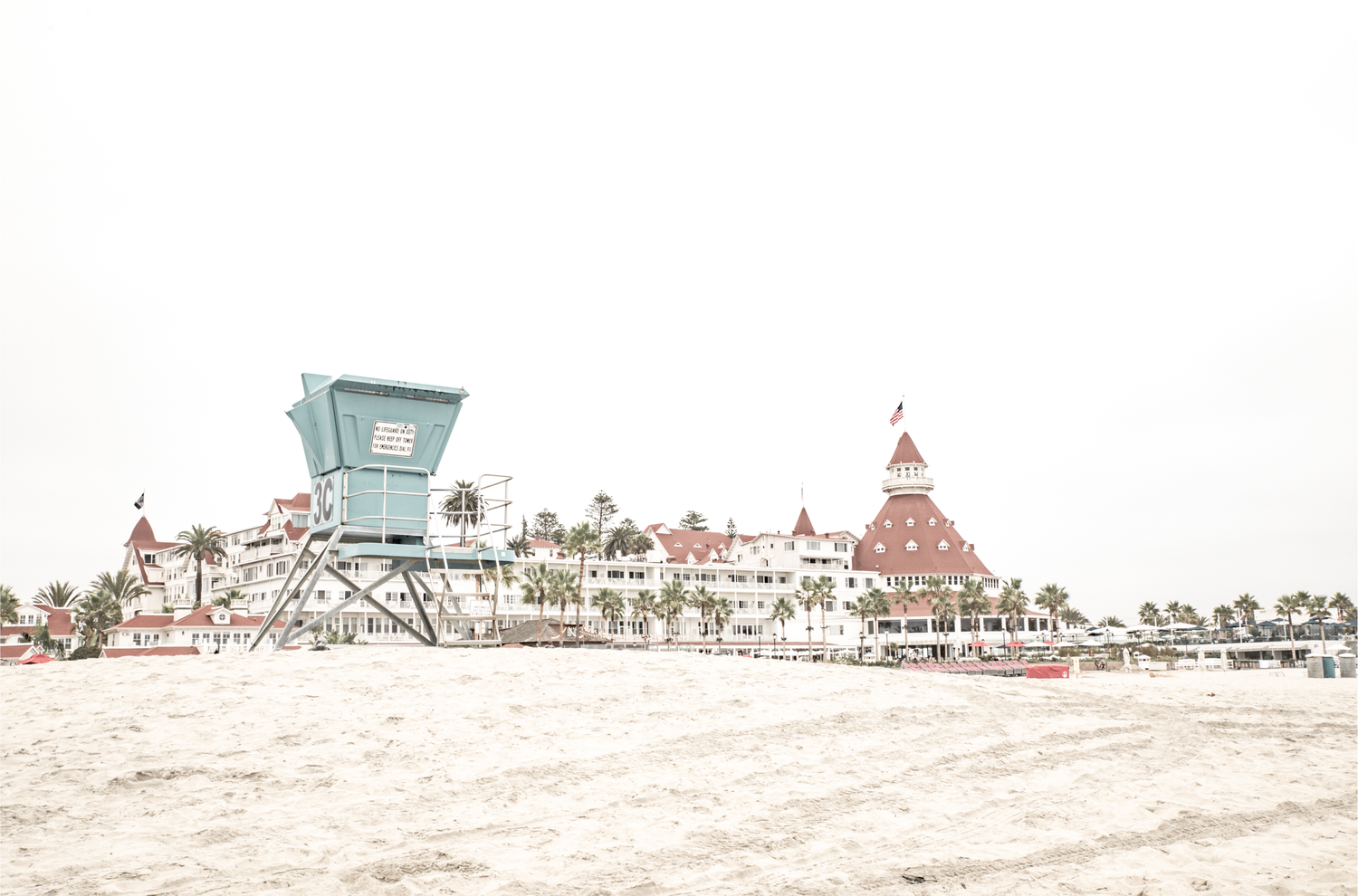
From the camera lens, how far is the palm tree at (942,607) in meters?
91.2

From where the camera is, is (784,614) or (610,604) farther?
(784,614)

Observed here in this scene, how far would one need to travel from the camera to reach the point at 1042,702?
1931 cm

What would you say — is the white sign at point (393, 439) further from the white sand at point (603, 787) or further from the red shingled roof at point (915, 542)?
the red shingled roof at point (915, 542)

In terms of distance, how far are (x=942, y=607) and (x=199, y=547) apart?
6612 cm

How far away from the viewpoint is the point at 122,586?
282 feet

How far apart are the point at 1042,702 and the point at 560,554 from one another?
7360cm

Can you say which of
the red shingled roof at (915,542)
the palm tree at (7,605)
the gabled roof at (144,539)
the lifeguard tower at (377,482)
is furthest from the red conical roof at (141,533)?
the lifeguard tower at (377,482)

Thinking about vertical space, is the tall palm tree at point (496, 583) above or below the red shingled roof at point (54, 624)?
above

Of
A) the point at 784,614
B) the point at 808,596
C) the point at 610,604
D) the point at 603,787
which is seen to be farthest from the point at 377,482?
the point at 808,596

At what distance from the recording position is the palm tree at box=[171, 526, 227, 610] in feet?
288

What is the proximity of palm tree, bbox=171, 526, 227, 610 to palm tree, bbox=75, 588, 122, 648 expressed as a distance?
31.4 ft

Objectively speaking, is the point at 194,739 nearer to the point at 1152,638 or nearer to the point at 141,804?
the point at 141,804

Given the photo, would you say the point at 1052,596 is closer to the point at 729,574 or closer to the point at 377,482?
the point at 729,574

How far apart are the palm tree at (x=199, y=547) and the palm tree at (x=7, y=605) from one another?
41.6 ft
